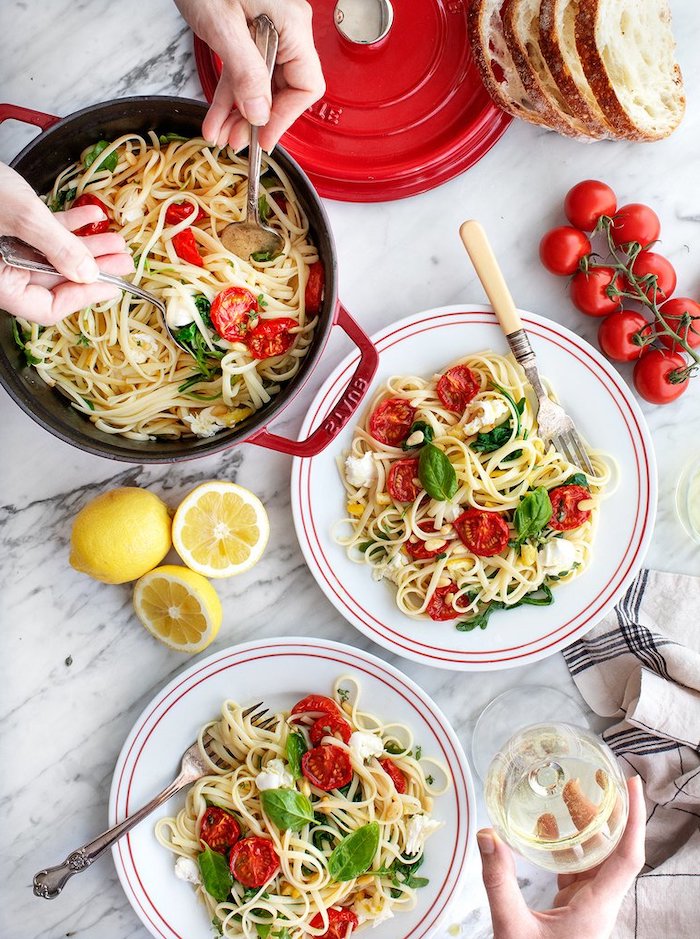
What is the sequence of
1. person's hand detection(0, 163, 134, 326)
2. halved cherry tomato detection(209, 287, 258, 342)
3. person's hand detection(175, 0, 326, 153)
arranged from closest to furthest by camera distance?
person's hand detection(0, 163, 134, 326)
person's hand detection(175, 0, 326, 153)
halved cherry tomato detection(209, 287, 258, 342)

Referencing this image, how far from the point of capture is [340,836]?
268cm

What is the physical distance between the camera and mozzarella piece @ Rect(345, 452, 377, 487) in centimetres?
264

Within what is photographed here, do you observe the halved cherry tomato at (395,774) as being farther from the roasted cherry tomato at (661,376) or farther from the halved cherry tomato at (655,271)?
the halved cherry tomato at (655,271)

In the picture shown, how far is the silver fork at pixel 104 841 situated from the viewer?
2610 millimetres

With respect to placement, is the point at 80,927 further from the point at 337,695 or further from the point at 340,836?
the point at 337,695

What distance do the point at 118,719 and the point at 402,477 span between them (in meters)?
1.24

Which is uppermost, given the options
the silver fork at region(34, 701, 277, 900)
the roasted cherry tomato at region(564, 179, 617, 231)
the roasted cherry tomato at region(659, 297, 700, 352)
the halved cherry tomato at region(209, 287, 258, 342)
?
the halved cherry tomato at region(209, 287, 258, 342)

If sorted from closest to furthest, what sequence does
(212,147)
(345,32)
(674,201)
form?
(212,147)
(345,32)
(674,201)

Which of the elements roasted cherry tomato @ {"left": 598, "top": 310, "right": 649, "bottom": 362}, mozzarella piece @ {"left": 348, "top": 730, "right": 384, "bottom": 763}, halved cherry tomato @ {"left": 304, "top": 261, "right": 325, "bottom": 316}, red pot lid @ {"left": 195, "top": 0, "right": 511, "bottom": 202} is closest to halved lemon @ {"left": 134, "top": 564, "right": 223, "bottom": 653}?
mozzarella piece @ {"left": 348, "top": 730, "right": 384, "bottom": 763}

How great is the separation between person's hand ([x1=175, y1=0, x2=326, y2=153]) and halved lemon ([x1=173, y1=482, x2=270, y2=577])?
3.41 ft

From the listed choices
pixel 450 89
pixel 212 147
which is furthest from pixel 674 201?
pixel 212 147

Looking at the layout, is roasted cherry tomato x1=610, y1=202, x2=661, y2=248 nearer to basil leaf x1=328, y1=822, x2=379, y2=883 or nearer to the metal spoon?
the metal spoon

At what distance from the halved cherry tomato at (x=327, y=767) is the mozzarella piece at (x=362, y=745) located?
0.10 ft

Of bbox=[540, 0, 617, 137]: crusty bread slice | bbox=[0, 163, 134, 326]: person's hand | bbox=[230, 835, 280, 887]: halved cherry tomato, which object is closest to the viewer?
bbox=[0, 163, 134, 326]: person's hand
